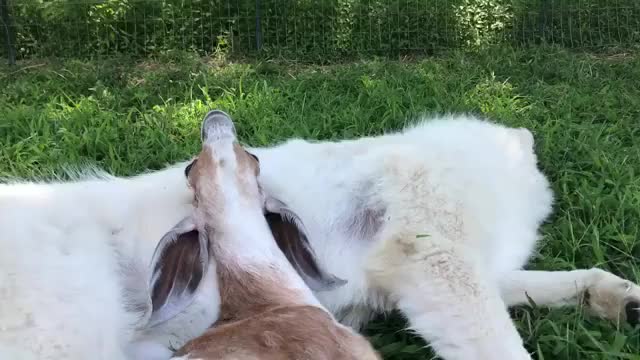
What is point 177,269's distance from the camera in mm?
2852

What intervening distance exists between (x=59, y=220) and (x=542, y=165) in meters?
2.75

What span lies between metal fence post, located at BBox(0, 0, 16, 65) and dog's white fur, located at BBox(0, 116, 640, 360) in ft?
20.3

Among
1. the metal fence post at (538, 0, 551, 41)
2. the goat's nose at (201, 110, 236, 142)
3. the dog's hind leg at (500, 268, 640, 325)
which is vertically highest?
the metal fence post at (538, 0, 551, 41)

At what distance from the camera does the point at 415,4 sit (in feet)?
31.5

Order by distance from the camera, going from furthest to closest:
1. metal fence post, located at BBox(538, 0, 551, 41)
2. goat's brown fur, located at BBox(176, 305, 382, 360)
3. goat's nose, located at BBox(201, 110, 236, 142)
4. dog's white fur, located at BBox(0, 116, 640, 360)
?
metal fence post, located at BBox(538, 0, 551, 41) < goat's nose, located at BBox(201, 110, 236, 142) < dog's white fur, located at BBox(0, 116, 640, 360) < goat's brown fur, located at BBox(176, 305, 382, 360)

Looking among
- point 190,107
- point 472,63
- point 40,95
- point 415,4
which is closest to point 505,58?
point 472,63

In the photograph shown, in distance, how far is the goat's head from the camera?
2.81 meters

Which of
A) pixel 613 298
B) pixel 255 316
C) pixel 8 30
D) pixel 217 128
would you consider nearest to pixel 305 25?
pixel 8 30

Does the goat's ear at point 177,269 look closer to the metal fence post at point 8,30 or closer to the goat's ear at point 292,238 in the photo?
the goat's ear at point 292,238

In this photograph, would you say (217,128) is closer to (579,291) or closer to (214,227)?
(214,227)

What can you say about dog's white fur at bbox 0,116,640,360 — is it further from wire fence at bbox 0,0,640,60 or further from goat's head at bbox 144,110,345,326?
wire fence at bbox 0,0,640,60

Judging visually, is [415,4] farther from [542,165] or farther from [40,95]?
[542,165]

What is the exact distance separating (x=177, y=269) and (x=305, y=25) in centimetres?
708

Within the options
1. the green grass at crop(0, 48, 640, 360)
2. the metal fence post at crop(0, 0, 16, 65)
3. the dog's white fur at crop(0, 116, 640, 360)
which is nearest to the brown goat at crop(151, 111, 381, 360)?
the dog's white fur at crop(0, 116, 640, 360)
